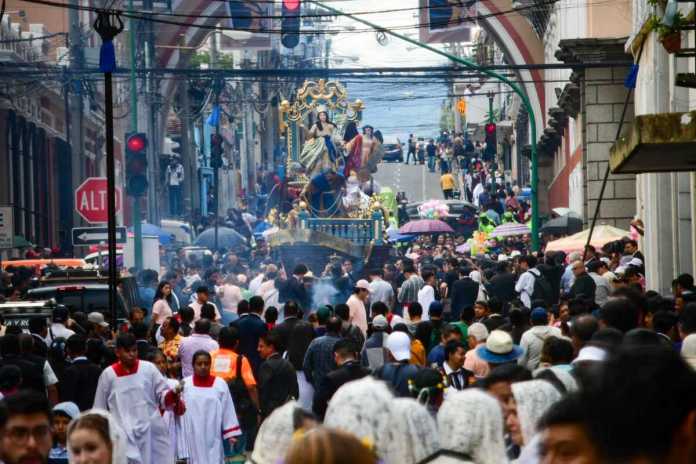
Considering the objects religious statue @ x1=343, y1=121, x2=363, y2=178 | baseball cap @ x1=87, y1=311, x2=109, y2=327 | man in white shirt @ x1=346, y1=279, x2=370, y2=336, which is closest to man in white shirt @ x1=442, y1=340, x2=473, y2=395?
baseball cap @ x1=87, y1=311, x2=109, y2=327

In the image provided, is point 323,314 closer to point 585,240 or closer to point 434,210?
point 585,240

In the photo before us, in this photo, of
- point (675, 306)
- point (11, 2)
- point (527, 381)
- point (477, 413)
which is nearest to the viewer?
point (477, 413)

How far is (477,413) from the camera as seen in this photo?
20.5 feet

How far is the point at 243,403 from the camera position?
13.7 meters

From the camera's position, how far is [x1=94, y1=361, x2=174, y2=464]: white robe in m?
12.1

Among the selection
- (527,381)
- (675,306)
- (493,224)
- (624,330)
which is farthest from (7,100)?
(527,381)

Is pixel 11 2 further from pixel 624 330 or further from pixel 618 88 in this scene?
pixel 624 330

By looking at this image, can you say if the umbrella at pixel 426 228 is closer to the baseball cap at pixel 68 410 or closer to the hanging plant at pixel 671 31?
the hanging plant at pixel 671 31

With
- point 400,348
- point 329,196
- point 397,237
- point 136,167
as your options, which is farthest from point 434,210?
point 400,348

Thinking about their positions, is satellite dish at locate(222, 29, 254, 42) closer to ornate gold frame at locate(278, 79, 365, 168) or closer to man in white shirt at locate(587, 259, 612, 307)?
ornate gold frame at locate(278, 79, 365, 168)

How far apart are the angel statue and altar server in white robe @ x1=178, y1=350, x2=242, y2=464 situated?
29903 mm

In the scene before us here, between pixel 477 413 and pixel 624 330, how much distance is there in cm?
510

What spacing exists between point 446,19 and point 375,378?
49.0 meters

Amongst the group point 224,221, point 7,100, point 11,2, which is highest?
point 11,2
